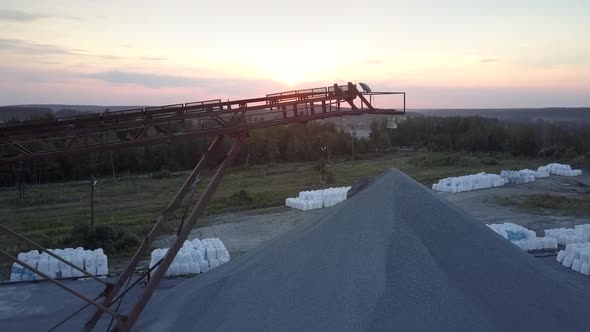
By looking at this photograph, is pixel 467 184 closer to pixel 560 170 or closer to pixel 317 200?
pixel 317 200

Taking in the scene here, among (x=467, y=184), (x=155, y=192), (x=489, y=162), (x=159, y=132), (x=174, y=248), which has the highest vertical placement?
(x=159, y=132)

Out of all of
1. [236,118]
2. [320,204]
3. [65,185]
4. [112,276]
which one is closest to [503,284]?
[236,118]

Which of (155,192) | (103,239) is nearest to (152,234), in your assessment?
(103,239)

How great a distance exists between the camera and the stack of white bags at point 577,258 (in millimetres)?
8375

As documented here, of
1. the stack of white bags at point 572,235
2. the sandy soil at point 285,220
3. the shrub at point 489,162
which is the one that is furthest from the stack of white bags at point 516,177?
the stack of white bags at point 572,235

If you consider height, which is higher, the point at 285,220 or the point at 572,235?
the point at 572,235

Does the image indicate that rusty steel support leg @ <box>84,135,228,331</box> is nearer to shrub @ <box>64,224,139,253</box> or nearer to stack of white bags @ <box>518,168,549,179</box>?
shrub @ <box>64,224,139,253</box>

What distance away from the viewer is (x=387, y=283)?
4180 millimetres

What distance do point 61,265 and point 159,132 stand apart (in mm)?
4209

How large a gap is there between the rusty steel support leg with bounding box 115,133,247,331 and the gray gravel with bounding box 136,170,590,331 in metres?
0.20

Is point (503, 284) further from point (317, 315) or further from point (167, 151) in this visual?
point (167, 151)

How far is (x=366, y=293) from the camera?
13.5 feet

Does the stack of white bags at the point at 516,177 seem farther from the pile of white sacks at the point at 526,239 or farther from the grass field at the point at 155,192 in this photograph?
the pile of white sacks at the point at 526,239

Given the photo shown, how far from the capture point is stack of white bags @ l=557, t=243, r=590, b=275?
8.38m
